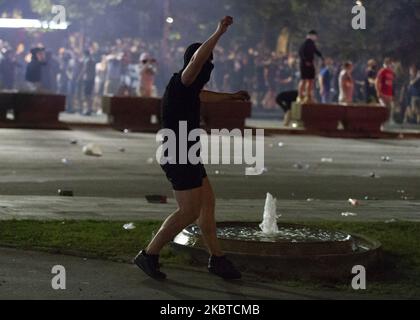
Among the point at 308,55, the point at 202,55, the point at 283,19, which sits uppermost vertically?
the point at 283,19

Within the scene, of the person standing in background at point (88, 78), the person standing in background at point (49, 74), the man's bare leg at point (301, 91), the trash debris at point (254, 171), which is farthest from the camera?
the person standing in background at point (88, 78)

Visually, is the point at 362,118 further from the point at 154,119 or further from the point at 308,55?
the point at 154,119

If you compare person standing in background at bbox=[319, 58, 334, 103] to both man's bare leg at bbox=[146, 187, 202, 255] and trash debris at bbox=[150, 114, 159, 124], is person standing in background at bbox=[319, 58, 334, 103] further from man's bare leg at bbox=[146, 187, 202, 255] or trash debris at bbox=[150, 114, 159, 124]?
man's bare leg at bbox=[146, 187, 202, 255]

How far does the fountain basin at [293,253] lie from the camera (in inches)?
326

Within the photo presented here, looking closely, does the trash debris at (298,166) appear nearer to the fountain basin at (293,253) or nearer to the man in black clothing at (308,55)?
the fountain basin at (293,253)

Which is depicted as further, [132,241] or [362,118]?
[362,118]

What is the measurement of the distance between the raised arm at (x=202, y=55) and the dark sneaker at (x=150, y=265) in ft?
3.92

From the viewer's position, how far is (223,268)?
26.5ft

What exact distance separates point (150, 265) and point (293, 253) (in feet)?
3.35

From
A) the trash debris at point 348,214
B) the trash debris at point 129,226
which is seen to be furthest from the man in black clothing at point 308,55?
the trash debris at point 129,226

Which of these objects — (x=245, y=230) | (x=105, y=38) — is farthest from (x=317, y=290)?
(x=105, y=38)

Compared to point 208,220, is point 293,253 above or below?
below

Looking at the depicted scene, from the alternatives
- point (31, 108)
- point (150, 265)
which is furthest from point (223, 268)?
point (31, 108)

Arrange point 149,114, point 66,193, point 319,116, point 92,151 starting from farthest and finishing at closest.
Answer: point 319,116, point 149,114, point 92,151, point 66,193
